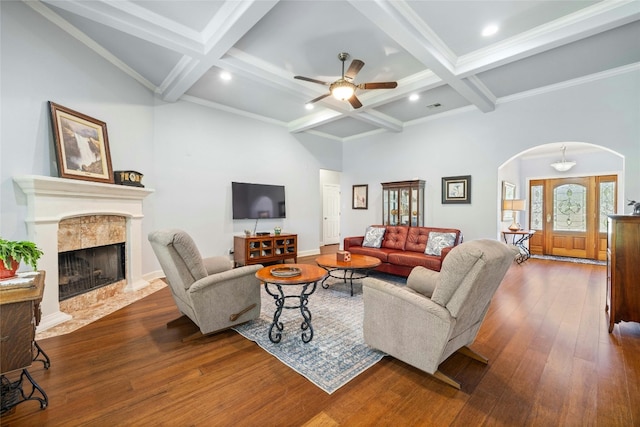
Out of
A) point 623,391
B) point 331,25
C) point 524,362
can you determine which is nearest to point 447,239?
point 524,362

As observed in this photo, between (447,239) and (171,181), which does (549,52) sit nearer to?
(447,239)

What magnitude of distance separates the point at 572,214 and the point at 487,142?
3.78 m

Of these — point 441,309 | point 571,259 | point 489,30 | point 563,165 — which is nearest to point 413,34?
point 489,30

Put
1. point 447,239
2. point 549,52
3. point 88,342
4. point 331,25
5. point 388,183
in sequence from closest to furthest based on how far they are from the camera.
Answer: point 88,342 → point 331,25 → point 549,52 → point 447,239 → point 388,183

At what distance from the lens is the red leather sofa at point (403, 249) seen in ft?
13.8

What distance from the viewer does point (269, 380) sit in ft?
6.57

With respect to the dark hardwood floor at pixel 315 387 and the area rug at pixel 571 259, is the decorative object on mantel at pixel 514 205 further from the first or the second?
the dark hardwood floor at pixel 315 387

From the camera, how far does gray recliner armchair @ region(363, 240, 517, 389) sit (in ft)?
5.79

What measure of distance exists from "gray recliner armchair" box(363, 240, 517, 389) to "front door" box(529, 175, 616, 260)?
6.68 m

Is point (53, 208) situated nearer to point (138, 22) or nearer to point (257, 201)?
point (138, 22)

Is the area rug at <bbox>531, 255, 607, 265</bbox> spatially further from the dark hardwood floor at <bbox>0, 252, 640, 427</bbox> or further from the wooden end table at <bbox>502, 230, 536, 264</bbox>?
the dark hardwood floor at <bbox>0, 252, 640, 427</bbox>

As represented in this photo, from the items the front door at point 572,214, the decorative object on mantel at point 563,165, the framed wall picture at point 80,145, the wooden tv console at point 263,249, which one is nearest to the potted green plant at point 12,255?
the framed wall picture at point 80,145

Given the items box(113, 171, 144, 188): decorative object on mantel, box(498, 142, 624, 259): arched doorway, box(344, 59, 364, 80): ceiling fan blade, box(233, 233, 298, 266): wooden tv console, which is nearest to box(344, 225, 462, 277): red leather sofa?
box(233, 233, 298, 266): wooden tv console

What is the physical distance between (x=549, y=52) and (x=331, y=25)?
2.80 m
